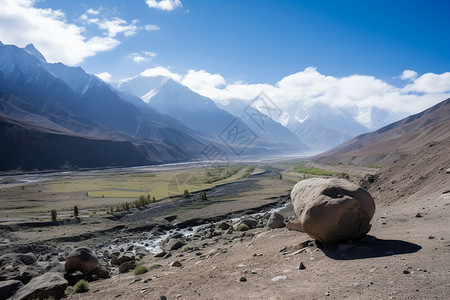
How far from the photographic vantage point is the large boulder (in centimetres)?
1041

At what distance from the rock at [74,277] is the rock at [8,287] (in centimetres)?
210

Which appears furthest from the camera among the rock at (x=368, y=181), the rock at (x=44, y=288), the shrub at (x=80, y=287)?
the rock at (x=368, y=181)

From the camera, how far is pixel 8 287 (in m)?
11.1

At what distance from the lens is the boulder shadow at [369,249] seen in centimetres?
948

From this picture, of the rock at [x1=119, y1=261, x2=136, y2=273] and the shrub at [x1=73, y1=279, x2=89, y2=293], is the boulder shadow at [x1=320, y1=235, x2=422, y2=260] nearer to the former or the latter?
the shrub at [x1=73, y1=279, x2=89, y2=293]

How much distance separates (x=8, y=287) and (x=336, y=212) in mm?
12076

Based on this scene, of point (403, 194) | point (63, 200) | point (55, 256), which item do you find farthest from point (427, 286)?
point (63, 200)

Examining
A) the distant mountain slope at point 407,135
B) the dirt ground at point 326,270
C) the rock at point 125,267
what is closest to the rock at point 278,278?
the dirt ground at point 326,270

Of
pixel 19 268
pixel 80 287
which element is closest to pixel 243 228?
pixel 80 287

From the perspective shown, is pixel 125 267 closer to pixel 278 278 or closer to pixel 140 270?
pixel 140 270

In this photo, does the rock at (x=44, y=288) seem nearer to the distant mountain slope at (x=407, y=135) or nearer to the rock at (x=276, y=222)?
the rock at (x=276, y=222)

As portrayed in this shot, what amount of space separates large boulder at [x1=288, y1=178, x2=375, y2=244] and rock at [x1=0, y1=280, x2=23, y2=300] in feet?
35.7

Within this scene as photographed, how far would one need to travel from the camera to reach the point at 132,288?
38.0 ft

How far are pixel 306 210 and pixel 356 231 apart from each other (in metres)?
1.84
